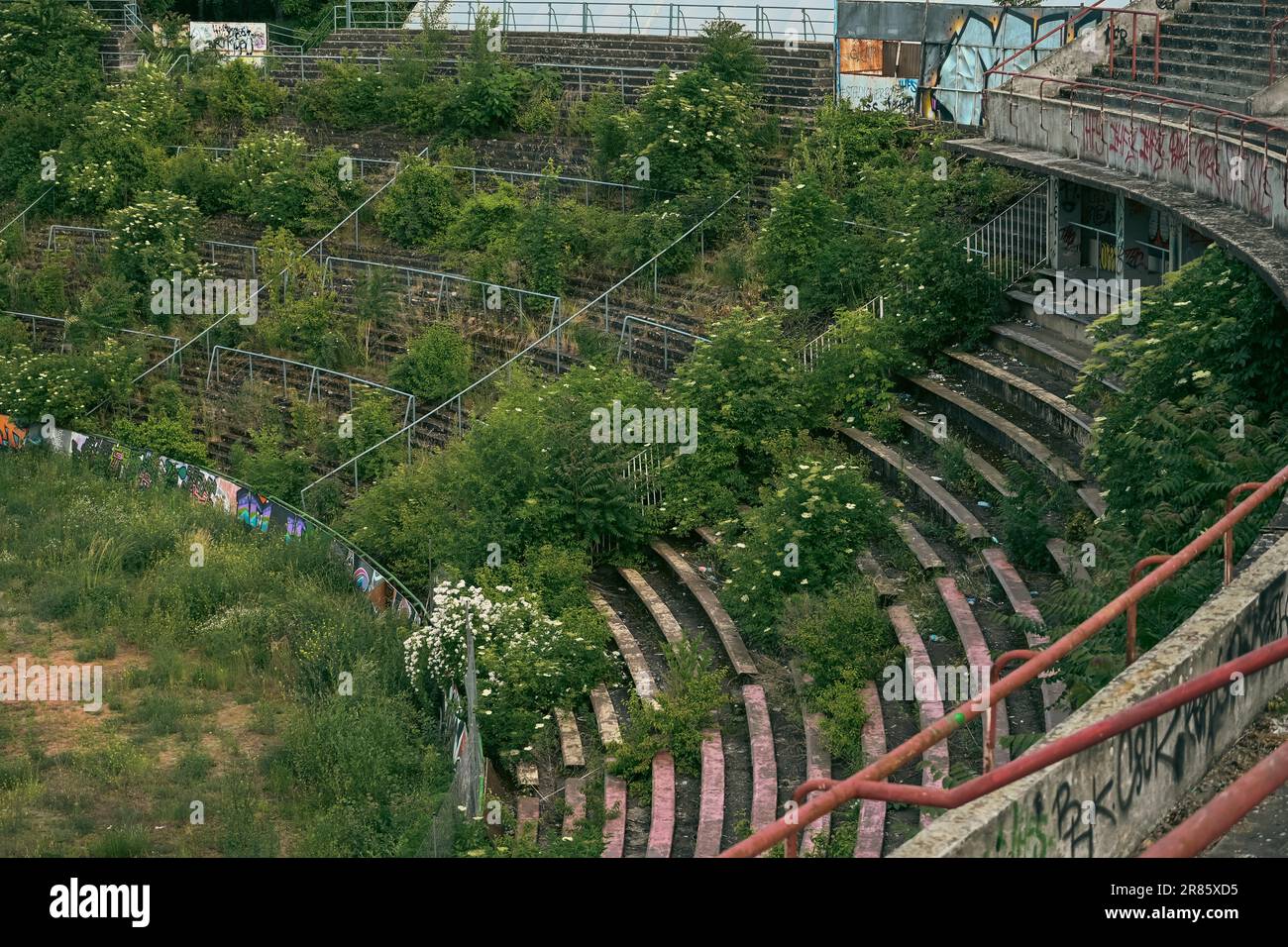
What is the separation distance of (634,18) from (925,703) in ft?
68.3

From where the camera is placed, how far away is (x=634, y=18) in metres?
30.9

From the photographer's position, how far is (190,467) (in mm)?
23672

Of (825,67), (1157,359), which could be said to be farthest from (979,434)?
(825,67)

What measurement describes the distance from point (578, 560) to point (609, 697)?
8.05 ft

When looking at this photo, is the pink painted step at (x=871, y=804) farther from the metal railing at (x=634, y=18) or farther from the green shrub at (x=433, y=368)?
the metal railing at (x=634, y=18)

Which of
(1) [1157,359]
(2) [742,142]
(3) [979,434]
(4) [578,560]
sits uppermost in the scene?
(2) [742,142]

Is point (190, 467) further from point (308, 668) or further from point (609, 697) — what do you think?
point (609, 697)

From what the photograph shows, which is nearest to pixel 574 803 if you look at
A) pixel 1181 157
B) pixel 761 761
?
pixel 761 761

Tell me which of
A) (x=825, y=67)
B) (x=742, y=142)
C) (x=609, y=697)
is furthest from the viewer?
(x=825, y=67)

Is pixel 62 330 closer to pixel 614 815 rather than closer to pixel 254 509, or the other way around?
pixel 254 509

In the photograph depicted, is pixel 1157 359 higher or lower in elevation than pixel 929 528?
higher
